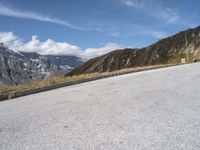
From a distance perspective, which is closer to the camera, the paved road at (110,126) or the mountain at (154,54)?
the paved road at (110,126)

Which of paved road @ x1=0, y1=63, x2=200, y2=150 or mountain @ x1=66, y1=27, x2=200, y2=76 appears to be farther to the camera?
mountain @ x1=66, y1=27, x2=200, y2=76

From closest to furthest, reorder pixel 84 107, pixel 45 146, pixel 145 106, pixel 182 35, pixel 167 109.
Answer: pixel 45 146 → pixel 167 109 → pixel 145 106 → pixel 84 107 → pixel 182 35

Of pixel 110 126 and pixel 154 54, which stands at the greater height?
pixel 154 54

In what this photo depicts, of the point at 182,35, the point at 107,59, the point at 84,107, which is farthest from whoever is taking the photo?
the point at 107,59

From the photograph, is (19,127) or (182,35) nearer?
(19,127)

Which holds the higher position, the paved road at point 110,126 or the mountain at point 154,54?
the mountain at point 154,54

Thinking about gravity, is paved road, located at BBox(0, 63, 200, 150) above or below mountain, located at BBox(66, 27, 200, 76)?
below

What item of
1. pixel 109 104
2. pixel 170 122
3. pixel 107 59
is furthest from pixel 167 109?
pixel 107 59

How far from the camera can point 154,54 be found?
526 feet

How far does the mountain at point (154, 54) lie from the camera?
141m

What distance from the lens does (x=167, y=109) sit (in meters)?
7.34

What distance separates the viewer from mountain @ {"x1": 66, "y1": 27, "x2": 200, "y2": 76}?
463 feet

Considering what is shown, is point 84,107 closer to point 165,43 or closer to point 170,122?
point 170,122

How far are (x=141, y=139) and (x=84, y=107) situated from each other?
365 centimetres
